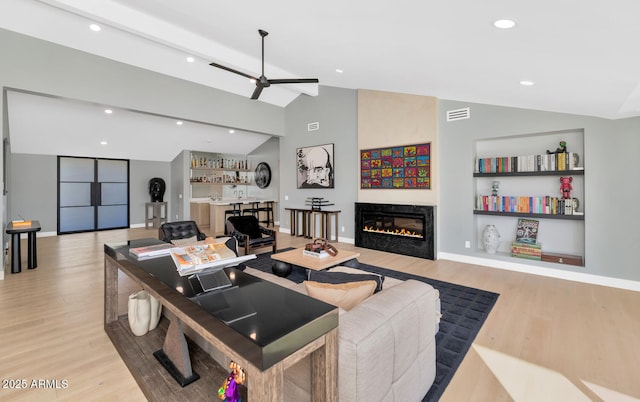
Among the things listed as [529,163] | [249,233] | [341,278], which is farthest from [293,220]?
[341,278]

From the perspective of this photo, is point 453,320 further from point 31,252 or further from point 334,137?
point 31,252

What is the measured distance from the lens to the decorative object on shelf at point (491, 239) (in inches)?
184

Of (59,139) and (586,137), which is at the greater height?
(59,139)

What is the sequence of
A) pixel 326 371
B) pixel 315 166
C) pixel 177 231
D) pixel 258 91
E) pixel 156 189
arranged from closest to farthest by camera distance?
pixel 326 371 → pixel 258 91 → pixel 177 231 → pixel 315 166 → pixel 156 189

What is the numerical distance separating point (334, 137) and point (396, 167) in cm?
182

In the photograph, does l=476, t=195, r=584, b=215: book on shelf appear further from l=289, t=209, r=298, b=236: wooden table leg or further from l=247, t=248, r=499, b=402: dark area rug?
l=289, t=209, r=298, b=236: wooden table leg

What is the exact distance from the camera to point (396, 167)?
5.70 meters

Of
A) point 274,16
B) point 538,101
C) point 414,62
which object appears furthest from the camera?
point 538,101

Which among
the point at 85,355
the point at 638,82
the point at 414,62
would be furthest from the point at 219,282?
the point at 638,82

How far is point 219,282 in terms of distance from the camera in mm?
1517

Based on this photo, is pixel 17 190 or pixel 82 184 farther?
pixel 82 184

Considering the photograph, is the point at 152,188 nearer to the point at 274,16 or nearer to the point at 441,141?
the point at 274,16

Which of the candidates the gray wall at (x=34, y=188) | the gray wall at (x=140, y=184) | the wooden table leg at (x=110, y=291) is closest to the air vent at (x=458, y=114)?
the wooden table leg at (x=110, y=291)

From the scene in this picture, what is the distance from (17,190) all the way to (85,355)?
24.8ft
